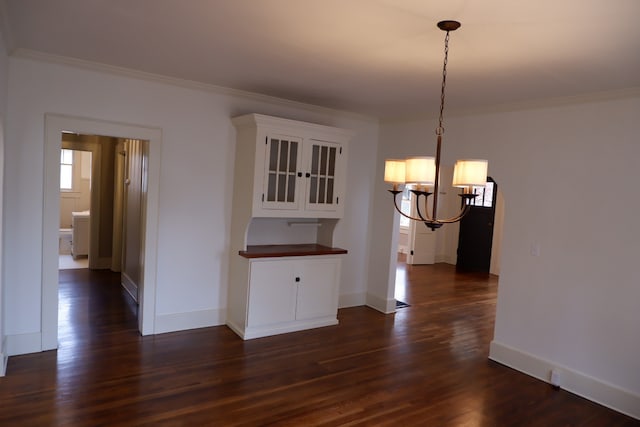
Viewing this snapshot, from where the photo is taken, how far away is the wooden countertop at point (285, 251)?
165 inches

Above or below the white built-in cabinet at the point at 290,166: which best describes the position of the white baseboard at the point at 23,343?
below

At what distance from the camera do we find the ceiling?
7.09ft

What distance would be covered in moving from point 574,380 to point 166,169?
404 cm

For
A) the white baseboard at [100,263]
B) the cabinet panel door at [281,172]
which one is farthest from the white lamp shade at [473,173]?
the white baseboard at [100,263]

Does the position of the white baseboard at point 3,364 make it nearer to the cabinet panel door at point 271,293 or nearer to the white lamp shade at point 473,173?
the cabinet panel door at point 271,293

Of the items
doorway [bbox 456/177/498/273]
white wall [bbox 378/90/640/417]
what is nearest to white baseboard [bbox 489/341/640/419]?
white wall [bbox 378/90/640/417]

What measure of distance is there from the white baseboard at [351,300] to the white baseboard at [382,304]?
0.31 ft

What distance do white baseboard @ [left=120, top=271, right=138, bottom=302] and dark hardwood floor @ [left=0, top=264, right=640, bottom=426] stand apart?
390 mm

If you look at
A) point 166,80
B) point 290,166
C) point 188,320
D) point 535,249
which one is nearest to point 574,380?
point 535,249

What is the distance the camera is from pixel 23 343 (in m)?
3.50

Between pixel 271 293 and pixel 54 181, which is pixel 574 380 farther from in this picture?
pixel 54 181

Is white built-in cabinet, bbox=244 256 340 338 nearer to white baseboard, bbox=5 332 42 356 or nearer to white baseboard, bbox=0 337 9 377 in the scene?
white baseboard, bbox=5 332 42 356

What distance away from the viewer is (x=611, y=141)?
3.32 metres

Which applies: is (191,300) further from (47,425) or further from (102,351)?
(47,425)
